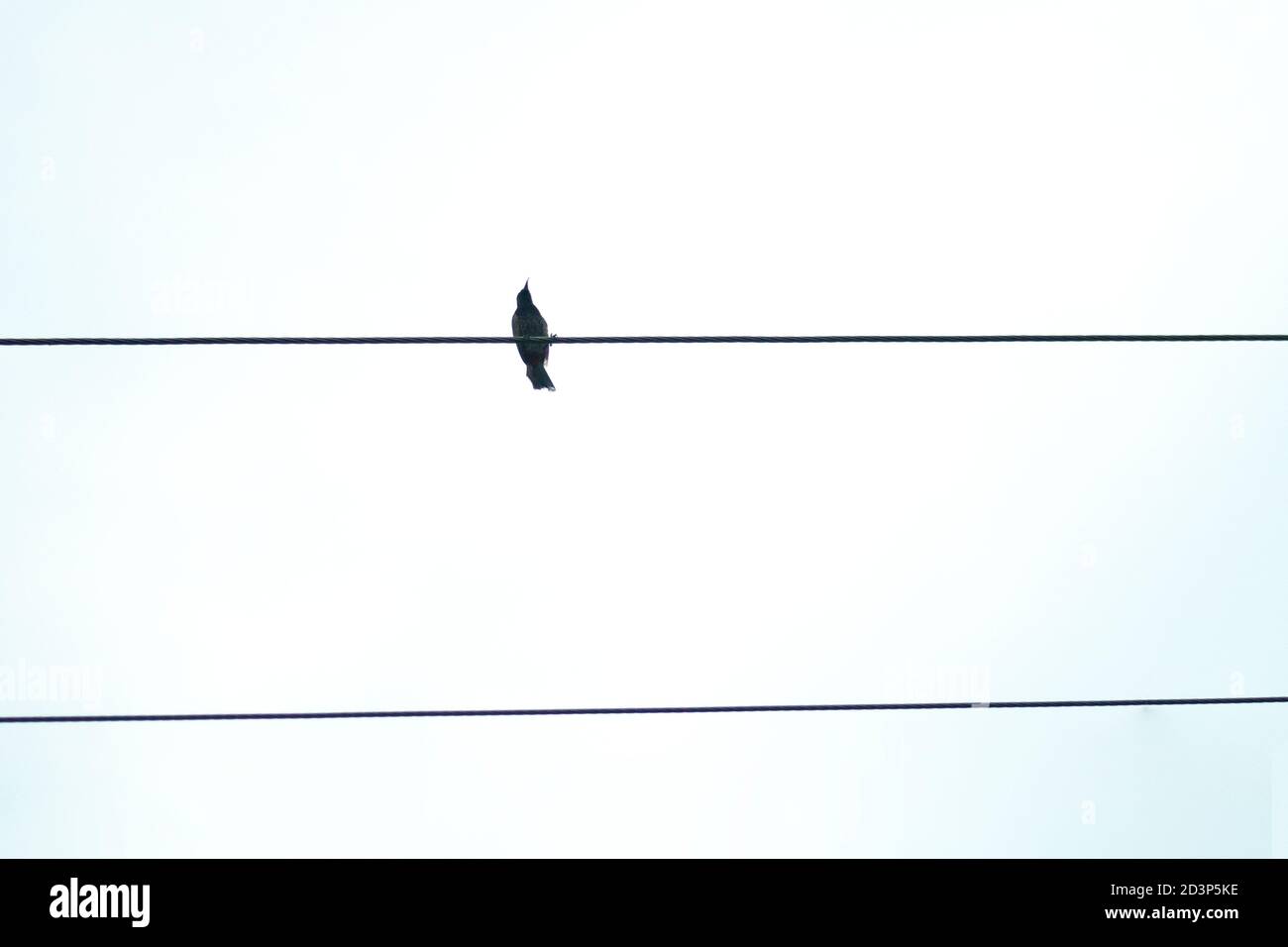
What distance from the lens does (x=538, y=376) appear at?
7918 mm

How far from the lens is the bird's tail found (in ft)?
25.8

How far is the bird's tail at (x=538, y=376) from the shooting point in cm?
788
